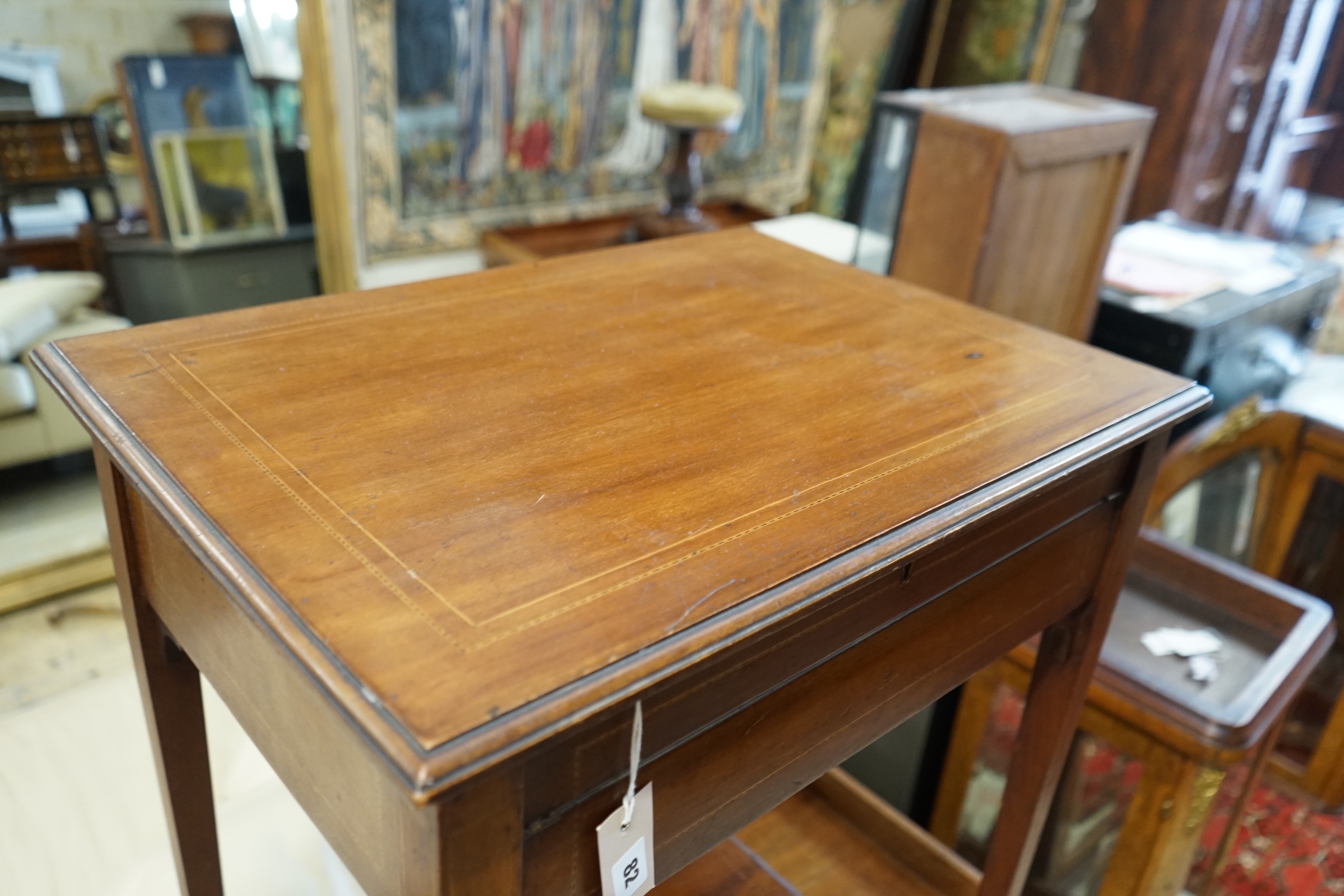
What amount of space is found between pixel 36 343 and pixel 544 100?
133cm

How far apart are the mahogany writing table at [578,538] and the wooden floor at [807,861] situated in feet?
1.16

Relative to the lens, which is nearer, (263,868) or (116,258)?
(263,868)

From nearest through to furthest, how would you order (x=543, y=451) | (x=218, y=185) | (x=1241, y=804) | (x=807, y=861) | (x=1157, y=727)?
(x=543, y=451), (x=1157, y=727), (x=807, y=861), (x=1241, y=804), (x=218, y=185)

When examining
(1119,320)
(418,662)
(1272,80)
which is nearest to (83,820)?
(418,662)

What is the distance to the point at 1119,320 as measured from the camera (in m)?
2.14

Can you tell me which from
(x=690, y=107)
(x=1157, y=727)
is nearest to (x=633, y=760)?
(x=1157, y=727)

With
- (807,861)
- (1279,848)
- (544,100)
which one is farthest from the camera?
(544,100)

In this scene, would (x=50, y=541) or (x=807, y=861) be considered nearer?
(x=807, y=861)

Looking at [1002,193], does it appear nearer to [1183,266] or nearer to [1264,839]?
[1183,266]

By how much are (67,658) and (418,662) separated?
5.90 feet

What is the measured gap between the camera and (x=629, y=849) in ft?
2.24

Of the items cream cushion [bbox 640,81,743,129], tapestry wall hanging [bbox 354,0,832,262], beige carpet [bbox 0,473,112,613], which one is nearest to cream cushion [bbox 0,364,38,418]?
beige carpet [bbox 0,473,112,613]

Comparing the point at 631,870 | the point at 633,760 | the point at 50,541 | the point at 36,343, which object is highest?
the point at 633,760

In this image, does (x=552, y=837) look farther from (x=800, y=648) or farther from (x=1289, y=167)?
(x=1289, y=167)
